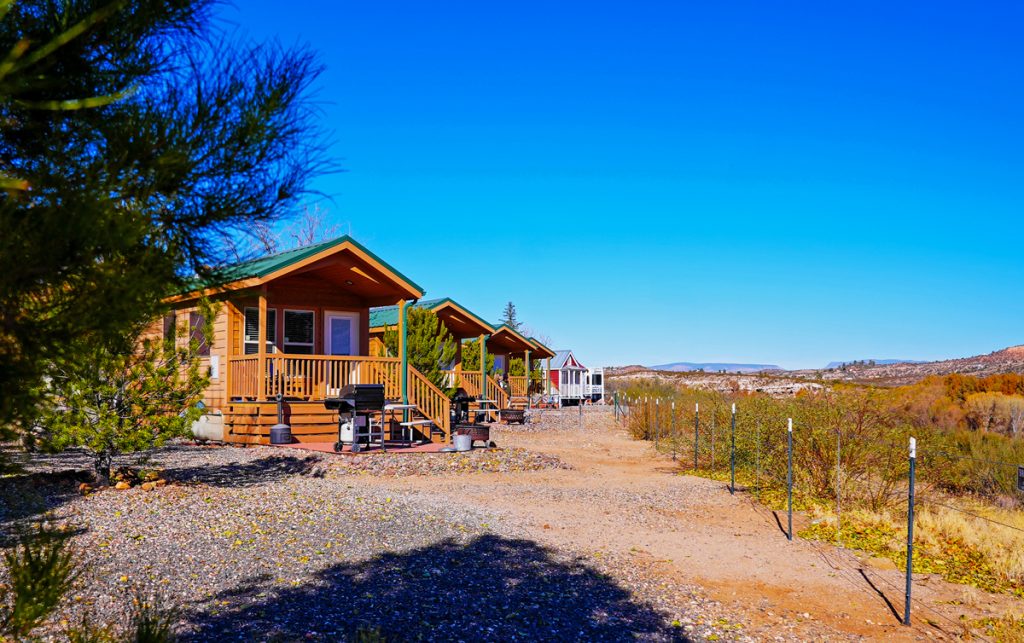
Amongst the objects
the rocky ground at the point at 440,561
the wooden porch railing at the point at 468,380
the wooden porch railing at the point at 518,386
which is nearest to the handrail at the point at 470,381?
the wooden porch railing at the point at 468,380

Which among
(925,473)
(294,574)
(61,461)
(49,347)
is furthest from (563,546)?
(61,461)

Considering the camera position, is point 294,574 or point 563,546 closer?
point 294,574

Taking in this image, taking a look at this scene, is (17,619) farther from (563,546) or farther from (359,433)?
(359,433)

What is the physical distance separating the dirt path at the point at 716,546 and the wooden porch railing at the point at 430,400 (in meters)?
3.37

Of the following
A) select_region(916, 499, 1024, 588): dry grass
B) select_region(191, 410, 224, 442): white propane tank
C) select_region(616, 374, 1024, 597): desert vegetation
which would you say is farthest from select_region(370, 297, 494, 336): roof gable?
select_region(916, 499, 1024, 588): dry grass

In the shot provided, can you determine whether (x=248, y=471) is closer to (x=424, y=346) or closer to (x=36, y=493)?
(x=36, y=493)

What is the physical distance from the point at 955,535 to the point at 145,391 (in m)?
9.98

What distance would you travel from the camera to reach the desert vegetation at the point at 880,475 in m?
8.07

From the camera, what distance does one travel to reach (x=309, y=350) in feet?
60.1

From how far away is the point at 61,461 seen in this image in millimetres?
12789

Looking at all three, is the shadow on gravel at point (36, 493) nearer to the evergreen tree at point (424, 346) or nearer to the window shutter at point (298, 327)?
the window shutter at point (298, 327)

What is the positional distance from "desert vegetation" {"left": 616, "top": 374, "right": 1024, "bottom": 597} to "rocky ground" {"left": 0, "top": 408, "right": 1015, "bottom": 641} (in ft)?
2.70

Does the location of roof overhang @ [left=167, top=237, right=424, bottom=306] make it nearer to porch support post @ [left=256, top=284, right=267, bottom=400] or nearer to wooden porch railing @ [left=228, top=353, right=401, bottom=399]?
porch support post @ [left=256, top=284, right=267, bottom=400]

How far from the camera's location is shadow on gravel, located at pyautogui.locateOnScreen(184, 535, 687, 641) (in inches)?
204
